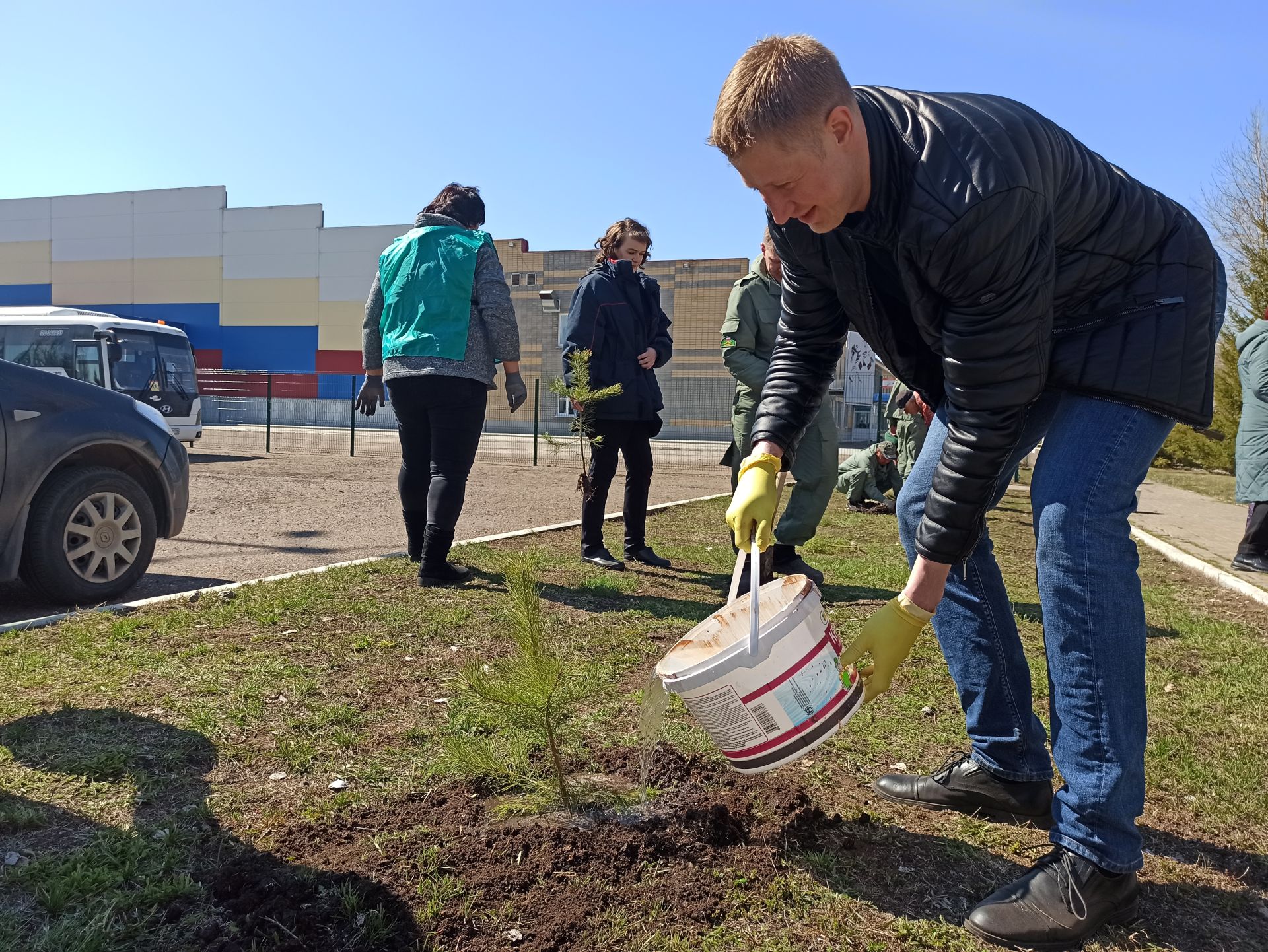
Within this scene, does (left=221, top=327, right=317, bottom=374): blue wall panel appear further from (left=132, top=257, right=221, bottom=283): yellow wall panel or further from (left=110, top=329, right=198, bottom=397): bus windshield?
(left=110, top=329, right=198, bottom=397): bus windshield

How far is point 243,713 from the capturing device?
2.97m

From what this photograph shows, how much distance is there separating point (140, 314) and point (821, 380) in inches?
1843

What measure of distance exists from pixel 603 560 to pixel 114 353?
14909mm

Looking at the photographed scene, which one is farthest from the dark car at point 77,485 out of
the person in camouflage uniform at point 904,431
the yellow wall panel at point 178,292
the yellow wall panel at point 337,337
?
the yellow wall panel at point 178,292

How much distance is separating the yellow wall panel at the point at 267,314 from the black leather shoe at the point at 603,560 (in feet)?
126

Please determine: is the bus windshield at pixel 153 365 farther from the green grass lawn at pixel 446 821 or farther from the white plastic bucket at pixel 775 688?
the white plastic bucket at pixel 775 688

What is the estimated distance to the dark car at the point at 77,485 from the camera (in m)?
4.38

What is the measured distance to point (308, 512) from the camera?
29.7 feet

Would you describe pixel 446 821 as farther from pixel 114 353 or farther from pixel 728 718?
pixel 114 353

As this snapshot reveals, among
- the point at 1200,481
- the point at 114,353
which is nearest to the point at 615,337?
the point at 114,353


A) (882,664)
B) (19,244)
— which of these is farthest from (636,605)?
(19,244)

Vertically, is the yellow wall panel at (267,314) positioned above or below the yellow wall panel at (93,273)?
below

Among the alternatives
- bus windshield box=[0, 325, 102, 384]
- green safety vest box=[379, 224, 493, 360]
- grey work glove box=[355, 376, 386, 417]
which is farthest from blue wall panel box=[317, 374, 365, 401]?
green safety vest box=[379, 224, 493, 360]

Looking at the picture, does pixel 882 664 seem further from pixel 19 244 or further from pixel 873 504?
pixel 19 244
